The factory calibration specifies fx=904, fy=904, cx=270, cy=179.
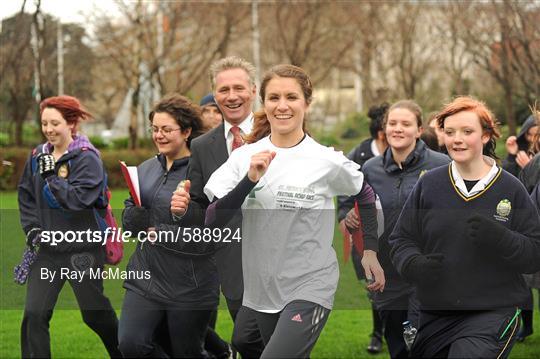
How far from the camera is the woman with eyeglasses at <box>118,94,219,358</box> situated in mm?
6160

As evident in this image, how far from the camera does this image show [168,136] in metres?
6.55

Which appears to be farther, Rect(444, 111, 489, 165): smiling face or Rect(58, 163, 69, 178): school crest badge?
Rect(58, 163, 69, 178): school crest badge

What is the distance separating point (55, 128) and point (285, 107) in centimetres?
242

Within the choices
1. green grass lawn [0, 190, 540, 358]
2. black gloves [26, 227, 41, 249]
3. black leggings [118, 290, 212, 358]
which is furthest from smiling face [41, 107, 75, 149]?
black leggings [118, 290, 212, 358]

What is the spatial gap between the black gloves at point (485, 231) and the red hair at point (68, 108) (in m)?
3.41

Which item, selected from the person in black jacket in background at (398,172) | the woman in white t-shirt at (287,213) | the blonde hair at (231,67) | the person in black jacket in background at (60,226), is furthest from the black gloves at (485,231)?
the person in black jacket in background at (60,226)

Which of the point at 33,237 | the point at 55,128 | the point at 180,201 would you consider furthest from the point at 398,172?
the point at 33,237

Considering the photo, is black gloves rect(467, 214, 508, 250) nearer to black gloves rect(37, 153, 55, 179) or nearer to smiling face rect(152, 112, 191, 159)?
smiling face rect(152, 112, 191, 159)

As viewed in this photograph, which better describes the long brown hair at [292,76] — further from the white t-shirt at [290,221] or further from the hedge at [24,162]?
the hedge at [24,162]

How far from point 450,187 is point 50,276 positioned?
2956 mm

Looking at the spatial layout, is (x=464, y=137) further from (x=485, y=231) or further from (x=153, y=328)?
(x=153, y=328)

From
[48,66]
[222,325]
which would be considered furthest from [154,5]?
[222,325]

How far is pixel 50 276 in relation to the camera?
6484 millimetres

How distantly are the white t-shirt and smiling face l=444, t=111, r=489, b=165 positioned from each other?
0.60m
